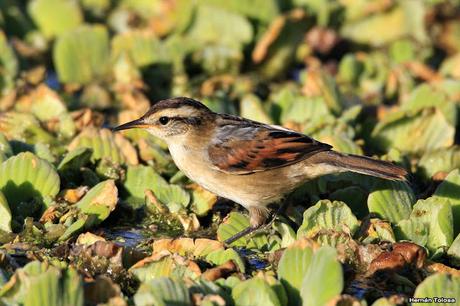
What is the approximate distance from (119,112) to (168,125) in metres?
2.03

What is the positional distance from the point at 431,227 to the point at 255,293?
1770 mm

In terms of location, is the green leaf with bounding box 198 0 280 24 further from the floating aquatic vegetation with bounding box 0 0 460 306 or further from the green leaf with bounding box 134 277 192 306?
the green leaf with bounding box 134 277 192 306

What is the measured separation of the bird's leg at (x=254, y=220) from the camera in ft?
20.4

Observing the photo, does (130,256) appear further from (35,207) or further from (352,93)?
(352,93)

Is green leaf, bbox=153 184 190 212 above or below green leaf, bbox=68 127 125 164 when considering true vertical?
below

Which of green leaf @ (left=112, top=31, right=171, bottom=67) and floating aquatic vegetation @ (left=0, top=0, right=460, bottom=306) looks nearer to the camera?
floating aquatic vegetation @ (left=0, top=0, right=460, bottom=306)

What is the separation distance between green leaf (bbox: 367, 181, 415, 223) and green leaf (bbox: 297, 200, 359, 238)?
1.06 feet

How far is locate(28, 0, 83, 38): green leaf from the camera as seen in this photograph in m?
10.0

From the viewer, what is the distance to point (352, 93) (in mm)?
→ 9602

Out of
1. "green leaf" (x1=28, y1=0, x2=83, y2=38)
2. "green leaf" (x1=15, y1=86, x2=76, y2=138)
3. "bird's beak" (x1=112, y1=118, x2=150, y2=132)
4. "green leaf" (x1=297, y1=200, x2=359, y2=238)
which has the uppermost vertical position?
"bird's beak" (x1=112, y1=118, x2=150, y2=132)

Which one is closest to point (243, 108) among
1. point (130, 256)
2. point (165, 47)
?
point (165, 47)

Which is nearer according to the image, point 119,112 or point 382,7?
point 119,112

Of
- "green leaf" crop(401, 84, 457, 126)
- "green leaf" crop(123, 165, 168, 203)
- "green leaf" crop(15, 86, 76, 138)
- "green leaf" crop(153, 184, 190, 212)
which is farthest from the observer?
"green leaf" crop(401, 84, 457, 126)

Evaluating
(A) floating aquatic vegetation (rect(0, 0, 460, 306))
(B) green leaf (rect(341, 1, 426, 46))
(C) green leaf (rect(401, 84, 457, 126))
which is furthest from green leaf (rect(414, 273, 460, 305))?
(B) green leaf (rect(341, 1, 426, 46))
